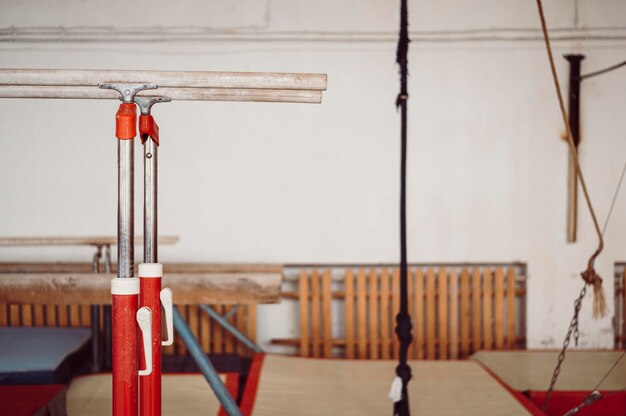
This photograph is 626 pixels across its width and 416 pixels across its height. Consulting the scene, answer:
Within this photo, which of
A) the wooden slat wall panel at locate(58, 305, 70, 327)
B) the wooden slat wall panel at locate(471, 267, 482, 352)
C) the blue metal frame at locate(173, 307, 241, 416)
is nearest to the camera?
the blue metal frame at locate(173, 307, 241, 416)

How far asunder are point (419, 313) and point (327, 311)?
0.68 meters

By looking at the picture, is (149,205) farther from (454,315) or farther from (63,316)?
(454,315)

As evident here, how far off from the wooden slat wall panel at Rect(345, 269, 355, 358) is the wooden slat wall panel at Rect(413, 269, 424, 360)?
469mm

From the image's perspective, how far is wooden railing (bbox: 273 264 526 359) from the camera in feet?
13.0

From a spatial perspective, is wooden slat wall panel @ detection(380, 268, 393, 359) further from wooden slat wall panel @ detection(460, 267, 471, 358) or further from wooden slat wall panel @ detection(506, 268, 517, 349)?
wooden slat wall panel @ detection(506, 268, 517, 349)

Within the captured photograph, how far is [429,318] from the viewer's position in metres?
4.00

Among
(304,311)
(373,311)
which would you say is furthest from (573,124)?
(304,311)

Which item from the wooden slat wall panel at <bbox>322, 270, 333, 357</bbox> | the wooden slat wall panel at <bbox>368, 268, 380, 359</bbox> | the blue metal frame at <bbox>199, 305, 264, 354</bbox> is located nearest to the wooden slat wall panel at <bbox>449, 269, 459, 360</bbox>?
the wooden slat wall panel at <bbox>368, 268, 380, 359</bbox>

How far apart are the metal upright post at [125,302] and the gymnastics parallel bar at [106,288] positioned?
2.68 ft

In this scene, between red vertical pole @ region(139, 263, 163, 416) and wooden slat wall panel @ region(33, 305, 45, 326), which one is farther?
wooden slat wall panel @ region(33, 305, 45, 326)

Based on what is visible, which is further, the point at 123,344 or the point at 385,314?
the point at 385,314

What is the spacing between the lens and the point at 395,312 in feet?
13.1

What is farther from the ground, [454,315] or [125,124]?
[125,124]

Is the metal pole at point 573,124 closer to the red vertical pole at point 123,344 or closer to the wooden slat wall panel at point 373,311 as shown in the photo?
the wooden slat wall panel at point 373,311
